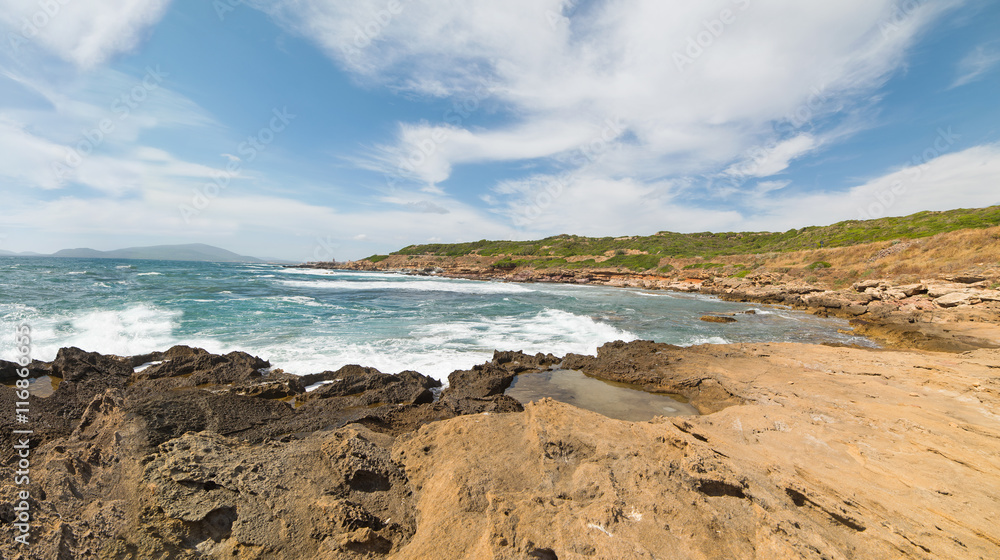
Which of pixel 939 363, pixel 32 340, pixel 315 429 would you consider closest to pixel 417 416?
pixel 315 429

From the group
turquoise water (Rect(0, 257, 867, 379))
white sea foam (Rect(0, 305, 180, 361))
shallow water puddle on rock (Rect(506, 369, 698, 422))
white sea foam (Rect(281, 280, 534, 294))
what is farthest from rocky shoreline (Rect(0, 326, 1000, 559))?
white sea foam (Rect(281, 280, 534, 294))

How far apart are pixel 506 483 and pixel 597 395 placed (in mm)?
5208

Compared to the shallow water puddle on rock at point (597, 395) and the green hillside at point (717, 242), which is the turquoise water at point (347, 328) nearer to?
the shallow water puddle on rock at point (597, 395)

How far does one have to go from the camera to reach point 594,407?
7.16m

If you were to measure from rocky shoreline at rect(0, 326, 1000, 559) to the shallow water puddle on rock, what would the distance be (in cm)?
151

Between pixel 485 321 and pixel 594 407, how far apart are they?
10084mm

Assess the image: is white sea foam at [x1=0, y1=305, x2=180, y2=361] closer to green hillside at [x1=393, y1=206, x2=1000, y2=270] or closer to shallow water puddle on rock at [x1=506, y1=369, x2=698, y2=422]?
shallow water puddle on rock at [x1=506, y1=369, x2=698, y2=422]

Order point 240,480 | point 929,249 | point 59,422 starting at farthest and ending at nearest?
point 929,249 → point 59,422 → point 240,480

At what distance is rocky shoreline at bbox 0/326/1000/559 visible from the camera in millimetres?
2439

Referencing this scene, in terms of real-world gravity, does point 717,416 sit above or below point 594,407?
above

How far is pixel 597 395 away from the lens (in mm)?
7820

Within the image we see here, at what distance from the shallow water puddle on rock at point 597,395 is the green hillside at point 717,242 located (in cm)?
4234

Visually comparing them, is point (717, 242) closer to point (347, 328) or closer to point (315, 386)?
point (347, 328)

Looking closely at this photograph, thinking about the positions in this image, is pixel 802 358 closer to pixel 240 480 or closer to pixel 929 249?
pixel 240 480
